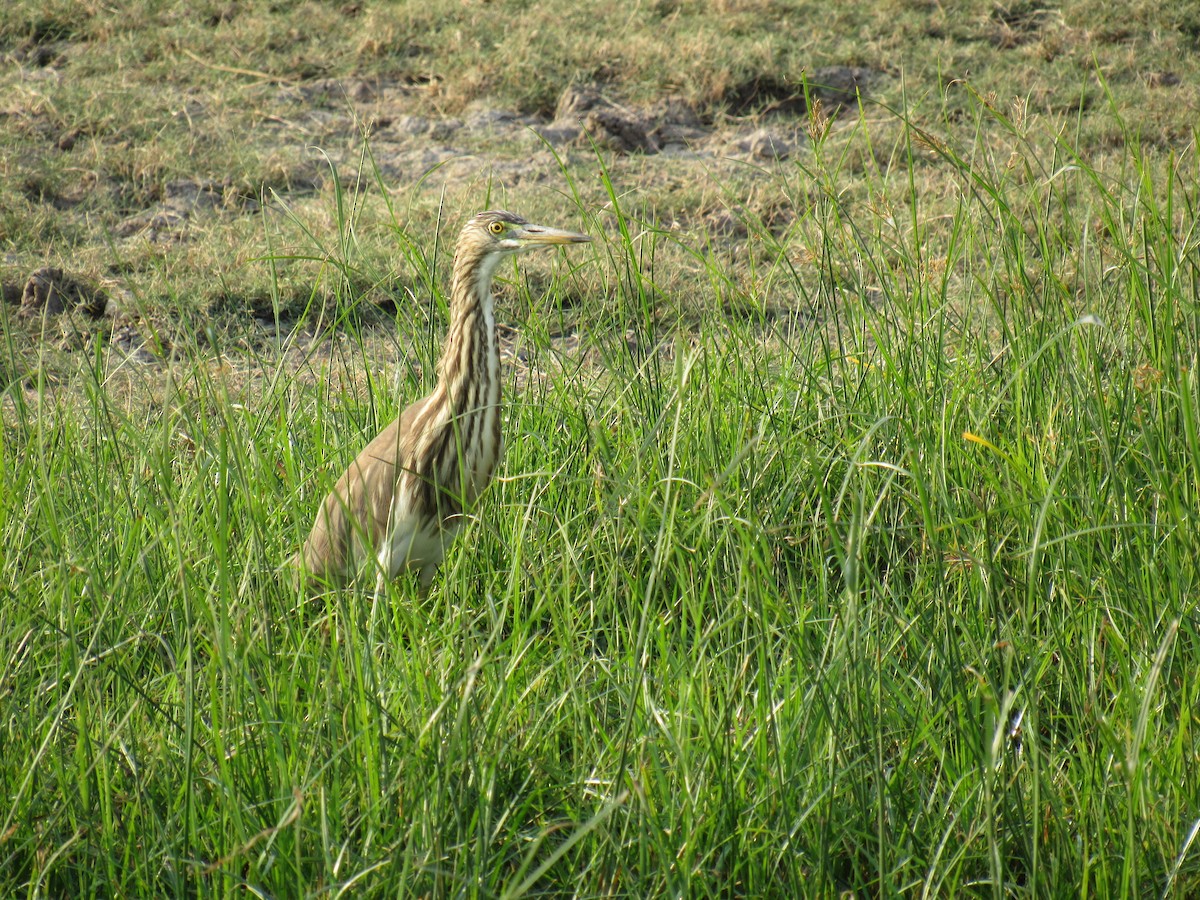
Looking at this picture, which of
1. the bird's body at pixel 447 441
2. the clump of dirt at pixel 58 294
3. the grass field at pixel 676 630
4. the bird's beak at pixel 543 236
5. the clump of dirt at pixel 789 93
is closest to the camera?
the grass field at pixel 676 630

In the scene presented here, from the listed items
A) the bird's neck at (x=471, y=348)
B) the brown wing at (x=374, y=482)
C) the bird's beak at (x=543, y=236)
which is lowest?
the brown wing at (x=374, y=482)

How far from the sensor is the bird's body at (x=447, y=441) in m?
3.23

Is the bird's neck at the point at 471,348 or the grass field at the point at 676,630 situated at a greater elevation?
the bird's neck at the point at 471,348

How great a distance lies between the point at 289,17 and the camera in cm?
742

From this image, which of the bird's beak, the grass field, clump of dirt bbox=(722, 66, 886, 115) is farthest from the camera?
clump of dirt bbox=(722, 66, 886, 115)

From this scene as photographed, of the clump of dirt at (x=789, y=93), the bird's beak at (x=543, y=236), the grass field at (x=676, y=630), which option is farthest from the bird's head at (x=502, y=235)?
the clump of dirt at (x=789, y=93)

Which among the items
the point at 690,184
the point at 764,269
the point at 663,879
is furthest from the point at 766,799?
the point at 690,184

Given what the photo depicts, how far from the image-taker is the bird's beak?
3.37 meters

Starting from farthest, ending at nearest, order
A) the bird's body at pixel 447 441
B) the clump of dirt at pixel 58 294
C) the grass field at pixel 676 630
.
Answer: the clump of dirt at pixel 58 294
the bird's body at pixel 447 441
the grass field at pixel 676 630

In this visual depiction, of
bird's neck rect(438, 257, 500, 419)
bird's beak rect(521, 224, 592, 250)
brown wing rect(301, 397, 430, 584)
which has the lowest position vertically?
brown wing rect(301, 397, 430, 584)

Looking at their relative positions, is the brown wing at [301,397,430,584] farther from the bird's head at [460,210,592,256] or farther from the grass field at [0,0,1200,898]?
the bird's head at [460,210,592,256]

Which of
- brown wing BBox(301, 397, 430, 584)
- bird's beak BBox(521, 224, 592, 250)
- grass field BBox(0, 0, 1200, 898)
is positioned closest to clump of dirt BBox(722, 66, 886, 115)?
grass field BBox(0, 0, 1200, 898)

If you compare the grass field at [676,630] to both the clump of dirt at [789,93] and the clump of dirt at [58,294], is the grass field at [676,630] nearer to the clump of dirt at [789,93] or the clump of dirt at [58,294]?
the clump of dirt at [58,294]

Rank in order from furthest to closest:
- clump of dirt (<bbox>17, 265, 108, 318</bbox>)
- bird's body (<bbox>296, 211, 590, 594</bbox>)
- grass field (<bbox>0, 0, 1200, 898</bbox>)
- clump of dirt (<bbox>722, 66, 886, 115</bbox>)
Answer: clump of dirt (<bbox>722, 66, 886, 115</bbox>) < clump of dirt (<bbox>17, 265, 108, 318</bbox>) < bird's body (<bbox>296, 211, 590, 594</bbox>) < grass field (<bbox>0, 0, 1200, 898</bbox>)
